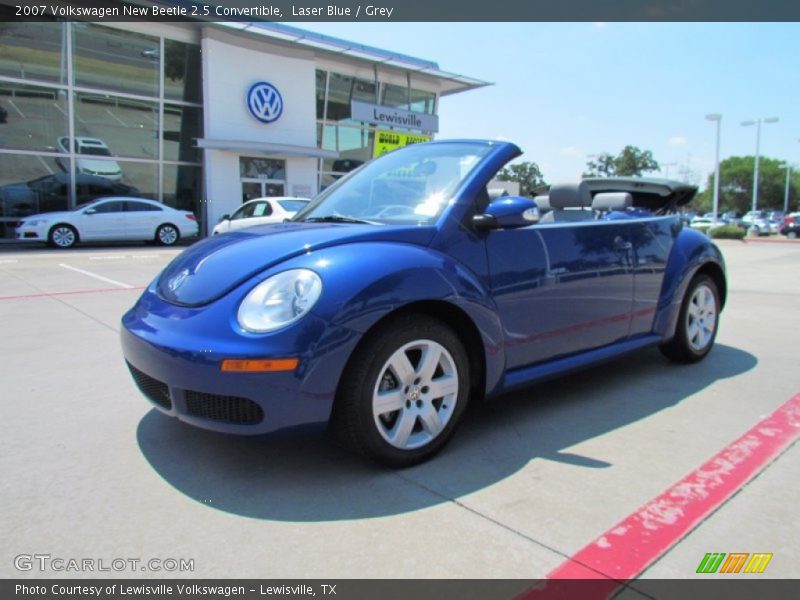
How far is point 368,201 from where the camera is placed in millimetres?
3434

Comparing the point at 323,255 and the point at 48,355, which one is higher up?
the point at 323,255

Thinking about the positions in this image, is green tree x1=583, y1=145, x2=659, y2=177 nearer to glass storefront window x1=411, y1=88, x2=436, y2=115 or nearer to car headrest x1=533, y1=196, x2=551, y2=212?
glass storefront window x1=411, y1=88, x2=436, y2=115

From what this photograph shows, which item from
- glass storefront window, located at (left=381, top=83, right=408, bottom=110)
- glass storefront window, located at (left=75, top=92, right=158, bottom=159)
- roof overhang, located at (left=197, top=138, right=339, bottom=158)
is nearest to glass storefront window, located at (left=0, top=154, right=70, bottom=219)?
glass storefront window, located at (left=75, top=92, right=158, bottom=159)

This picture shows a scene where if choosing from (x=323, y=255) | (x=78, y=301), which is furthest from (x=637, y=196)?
(x=78, y=301)

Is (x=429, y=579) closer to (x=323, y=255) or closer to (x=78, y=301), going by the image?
Result: (x=323, y=255)

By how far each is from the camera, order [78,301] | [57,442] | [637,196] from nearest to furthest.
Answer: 1. [57,442]
2. [637,196]
3. [78,301]

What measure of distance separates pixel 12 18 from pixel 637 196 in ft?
63.1

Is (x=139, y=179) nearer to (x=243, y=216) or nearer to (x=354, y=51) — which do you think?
A: (x=243, y=216)

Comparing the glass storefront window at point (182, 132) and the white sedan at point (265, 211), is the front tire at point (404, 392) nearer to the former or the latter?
the white sedan at point (265, 211)

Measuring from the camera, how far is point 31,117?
58.9 ft

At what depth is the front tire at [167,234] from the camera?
1777cm

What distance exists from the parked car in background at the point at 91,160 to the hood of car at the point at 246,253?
1826cm

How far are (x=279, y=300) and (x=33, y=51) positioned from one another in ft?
65.1

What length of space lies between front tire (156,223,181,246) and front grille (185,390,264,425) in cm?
1664
